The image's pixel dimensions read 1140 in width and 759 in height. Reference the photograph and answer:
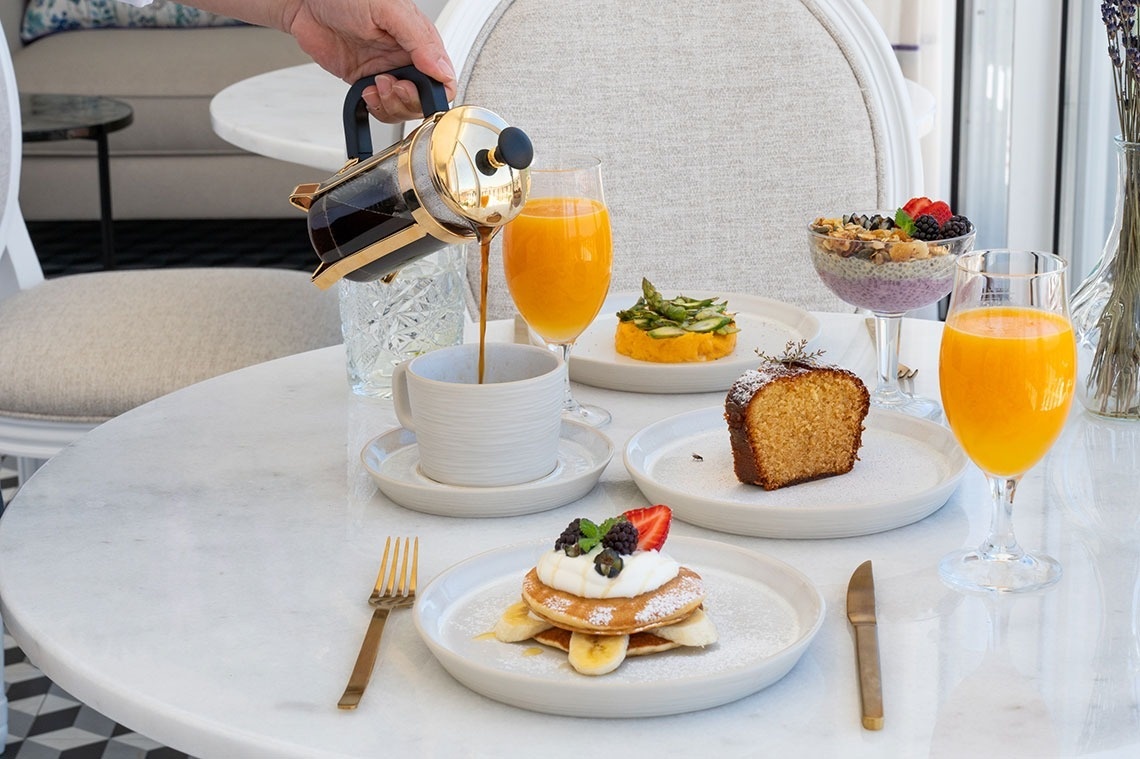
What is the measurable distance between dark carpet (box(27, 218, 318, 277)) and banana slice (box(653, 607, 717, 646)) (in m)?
4.15

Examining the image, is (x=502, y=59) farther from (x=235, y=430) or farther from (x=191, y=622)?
(x=191, y=622)

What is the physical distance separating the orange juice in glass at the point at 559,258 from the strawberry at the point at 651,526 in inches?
16.5

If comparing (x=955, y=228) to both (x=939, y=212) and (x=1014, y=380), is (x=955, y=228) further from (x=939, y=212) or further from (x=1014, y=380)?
(x=1014, y=380)

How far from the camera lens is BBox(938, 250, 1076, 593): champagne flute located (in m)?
0.86

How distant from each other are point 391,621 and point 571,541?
128 mm

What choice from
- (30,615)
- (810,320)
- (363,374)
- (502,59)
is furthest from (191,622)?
(502,59)

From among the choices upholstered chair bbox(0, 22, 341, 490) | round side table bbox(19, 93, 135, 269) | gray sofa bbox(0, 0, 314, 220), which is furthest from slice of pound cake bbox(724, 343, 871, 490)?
gray sofa bbox(0, 0, 314, 220)

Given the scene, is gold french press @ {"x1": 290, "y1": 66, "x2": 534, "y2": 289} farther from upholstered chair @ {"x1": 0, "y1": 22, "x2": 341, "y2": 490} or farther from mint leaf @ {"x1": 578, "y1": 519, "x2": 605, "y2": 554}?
upholstered chair @ {"x1": 0, "y1": 22, "x2": 341, "y2": 490}

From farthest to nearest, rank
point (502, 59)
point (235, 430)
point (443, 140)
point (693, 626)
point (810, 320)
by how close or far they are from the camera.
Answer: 1. point (502, 59)
2. point (810, 320)
3. point (235, 430)
4. point (443, 140)
5. point (693, 626)

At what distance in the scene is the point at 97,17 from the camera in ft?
18.3

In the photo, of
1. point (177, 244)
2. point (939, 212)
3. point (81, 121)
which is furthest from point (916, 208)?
point (177, 244)

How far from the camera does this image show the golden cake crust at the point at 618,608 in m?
0.74

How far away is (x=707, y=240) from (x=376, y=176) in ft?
3.34

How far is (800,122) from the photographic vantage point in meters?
1.93
